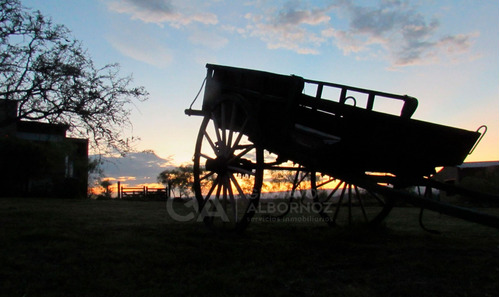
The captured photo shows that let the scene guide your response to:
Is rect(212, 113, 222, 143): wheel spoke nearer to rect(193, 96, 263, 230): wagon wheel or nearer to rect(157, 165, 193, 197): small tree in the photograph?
rect(193, 96, 263, 230): wagon wheel

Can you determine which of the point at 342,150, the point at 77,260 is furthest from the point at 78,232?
the point at 342,150

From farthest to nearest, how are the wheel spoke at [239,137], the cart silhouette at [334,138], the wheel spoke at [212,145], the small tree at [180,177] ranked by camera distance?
the small tree at [180,177]
the wheel spoke at [212,145]
the wheel spoke at [239,137]
the cart silhouette at [334,138]

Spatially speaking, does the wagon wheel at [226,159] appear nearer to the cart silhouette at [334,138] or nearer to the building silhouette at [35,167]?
the cart silhouette at [334,138]

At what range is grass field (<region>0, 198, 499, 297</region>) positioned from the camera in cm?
331

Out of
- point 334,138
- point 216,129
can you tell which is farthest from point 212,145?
point 334,138

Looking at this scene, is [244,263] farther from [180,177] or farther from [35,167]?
[180,177]

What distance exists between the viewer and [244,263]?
168 inches

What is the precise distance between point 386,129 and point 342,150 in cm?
54

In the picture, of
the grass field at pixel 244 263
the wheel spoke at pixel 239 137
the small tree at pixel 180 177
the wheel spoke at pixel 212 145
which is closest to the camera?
the grass field at pixel 244 263

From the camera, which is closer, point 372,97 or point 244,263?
point 244,263

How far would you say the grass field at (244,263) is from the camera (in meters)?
3.31

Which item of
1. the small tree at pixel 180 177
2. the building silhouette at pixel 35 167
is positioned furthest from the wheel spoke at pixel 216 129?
the small tree at pixel 180 177

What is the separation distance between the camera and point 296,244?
533 centimetres

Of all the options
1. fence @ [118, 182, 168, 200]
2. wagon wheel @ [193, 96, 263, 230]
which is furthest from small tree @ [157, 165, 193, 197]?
wagon wheel @ [193, 96, 263, 230]
